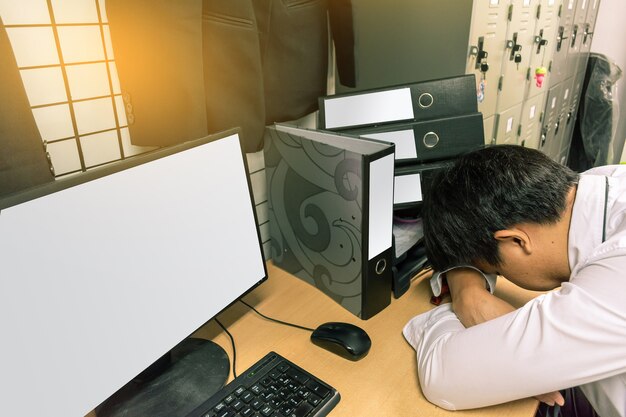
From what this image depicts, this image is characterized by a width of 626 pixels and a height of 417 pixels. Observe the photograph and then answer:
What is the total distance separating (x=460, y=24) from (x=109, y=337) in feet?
3.84

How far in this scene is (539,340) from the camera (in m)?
→ 0.62

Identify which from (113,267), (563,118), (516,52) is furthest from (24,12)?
(563,118)

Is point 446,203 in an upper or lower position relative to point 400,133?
lower

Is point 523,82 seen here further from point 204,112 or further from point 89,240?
point 89,240

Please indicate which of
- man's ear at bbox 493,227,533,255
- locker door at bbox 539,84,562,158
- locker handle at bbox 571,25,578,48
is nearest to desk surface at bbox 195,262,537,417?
man's ear at bbox 493,227,533,255

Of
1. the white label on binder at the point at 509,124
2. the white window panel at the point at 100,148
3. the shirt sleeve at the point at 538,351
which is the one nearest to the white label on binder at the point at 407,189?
the shirt sleeve at the point at 538,351

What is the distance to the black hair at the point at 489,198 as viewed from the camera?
30.1 inches

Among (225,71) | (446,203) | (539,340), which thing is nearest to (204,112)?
(225,71)

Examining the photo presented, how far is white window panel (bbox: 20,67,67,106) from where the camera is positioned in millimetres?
739

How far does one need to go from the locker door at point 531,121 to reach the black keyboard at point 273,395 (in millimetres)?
1677

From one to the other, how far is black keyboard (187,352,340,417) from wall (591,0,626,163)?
10.8ft

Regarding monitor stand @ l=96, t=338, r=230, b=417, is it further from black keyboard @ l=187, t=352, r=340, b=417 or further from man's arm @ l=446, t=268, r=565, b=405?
man's arm @ l=446, t=268, r=565, b=405

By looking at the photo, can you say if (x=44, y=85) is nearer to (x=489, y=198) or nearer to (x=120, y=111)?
(x=120, y=111)

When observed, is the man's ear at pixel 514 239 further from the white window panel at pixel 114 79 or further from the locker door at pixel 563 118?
the locker door at pixel 563 118
